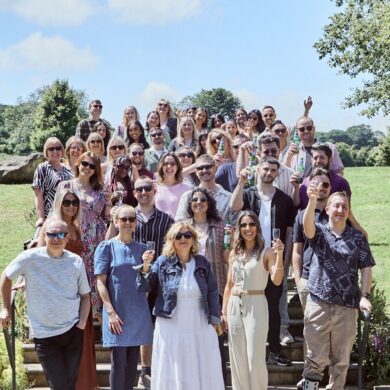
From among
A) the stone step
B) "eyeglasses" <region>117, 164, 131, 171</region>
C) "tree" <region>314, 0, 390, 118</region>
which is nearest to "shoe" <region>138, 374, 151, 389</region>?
the stone step

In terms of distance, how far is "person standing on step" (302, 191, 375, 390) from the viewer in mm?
6660

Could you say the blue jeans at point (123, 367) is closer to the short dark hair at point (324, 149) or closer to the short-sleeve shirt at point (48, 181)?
the short-sleeve shirt at point (48, 181)

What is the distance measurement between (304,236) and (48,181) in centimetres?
332

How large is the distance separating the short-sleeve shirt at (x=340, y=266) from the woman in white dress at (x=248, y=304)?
0.47 metres

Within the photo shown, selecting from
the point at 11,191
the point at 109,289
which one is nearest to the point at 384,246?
the point at 109,289

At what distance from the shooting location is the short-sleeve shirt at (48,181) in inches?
338

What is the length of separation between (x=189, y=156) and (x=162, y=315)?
2.76m

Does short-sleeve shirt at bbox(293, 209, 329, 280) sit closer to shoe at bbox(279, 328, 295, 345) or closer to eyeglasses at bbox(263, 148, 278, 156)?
eyeglasses at bbox(263, 148, 278, 156)

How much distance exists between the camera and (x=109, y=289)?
21.7 ft

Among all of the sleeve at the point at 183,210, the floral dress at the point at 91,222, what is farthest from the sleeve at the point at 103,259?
the floral dress at the point at 91,222

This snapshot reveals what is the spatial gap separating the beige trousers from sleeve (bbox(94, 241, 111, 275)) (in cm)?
199

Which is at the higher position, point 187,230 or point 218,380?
point 187,230

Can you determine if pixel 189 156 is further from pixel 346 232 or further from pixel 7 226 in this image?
pixel 7 226

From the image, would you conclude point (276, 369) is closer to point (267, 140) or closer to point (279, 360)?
point (279, 360)
